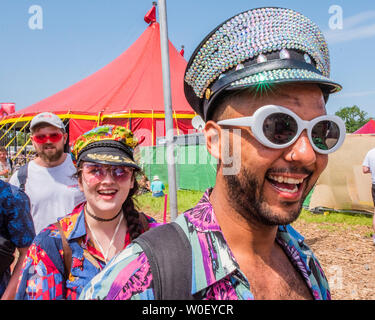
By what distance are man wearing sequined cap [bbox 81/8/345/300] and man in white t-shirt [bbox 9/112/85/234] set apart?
237 cm

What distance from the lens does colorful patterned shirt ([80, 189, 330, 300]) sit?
41.6 inches

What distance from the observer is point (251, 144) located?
1215mm

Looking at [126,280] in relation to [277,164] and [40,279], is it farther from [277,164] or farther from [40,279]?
[40,279]

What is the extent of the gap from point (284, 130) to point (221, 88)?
27cm

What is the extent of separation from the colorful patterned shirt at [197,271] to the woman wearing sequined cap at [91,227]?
2.60 feet

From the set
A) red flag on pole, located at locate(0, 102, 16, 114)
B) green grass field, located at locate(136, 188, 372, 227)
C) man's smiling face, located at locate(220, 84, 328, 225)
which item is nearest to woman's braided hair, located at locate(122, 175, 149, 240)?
man's smiling face, located at locate(220, 84, 328, 225)

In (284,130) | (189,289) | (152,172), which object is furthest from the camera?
(152,172)

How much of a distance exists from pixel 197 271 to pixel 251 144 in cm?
46

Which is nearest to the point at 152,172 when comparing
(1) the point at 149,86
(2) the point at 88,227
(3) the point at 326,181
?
(1) the point at 149,86

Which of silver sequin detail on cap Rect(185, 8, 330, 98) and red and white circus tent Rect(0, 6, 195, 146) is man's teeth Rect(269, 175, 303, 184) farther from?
red and white circus tent Rect(0, 6, 195, 146)

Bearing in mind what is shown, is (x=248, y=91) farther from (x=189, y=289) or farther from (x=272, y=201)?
(x=189, y=289)

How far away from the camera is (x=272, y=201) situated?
1.23m

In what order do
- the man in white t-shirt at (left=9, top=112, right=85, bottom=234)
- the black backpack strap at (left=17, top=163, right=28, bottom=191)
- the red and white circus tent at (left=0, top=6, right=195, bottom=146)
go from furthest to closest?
the red and white circus tent at (left=0, top=6, right=195, bottom=146), the black backpack strap at (left=17, top=163, right=28, bottom=191), the man in white t-shirt at (left=9, top=112, right=85, bottom=234)
